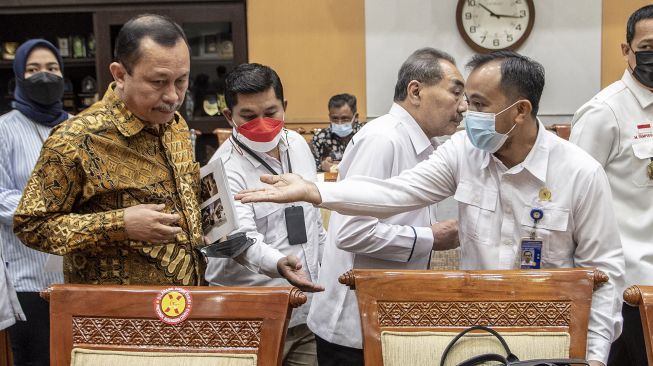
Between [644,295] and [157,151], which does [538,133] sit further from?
[157,151]

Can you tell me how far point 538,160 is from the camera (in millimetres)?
1583

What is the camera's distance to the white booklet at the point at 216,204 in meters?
1.69

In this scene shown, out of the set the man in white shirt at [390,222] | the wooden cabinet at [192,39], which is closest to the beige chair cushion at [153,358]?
the man in white shirt at [390,222]

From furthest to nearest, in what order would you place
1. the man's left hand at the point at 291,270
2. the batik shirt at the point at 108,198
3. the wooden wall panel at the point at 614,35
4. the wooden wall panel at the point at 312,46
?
the wooden wall panel at the point at 312,46
the wooden wall panel at the point at 614,35
the man's left hand at the point at 291,270
the batik shirt at the point at 108,198

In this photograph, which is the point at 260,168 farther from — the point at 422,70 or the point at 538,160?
the point at 538,160

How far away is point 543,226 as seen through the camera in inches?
61.6

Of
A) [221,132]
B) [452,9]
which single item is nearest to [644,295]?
[221,132]

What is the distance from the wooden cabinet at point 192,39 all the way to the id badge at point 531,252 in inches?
184

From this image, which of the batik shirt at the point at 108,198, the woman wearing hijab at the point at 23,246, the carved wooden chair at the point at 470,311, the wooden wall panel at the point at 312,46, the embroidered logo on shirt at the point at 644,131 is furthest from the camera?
the wooden wall panel at the point at 312,46

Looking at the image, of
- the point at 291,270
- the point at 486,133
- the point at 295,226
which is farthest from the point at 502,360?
the point at 295,226

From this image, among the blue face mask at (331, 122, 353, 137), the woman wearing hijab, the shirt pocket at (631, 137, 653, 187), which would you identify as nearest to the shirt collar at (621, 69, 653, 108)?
the shirt pocket at (631, 137, 653, 187)

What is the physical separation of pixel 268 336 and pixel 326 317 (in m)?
0.61

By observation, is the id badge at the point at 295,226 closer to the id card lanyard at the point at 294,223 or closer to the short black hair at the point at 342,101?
the id card lanyard at the point at 294,223

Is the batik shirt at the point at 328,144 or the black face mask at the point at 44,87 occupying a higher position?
the black face mask at the point at 44,87
